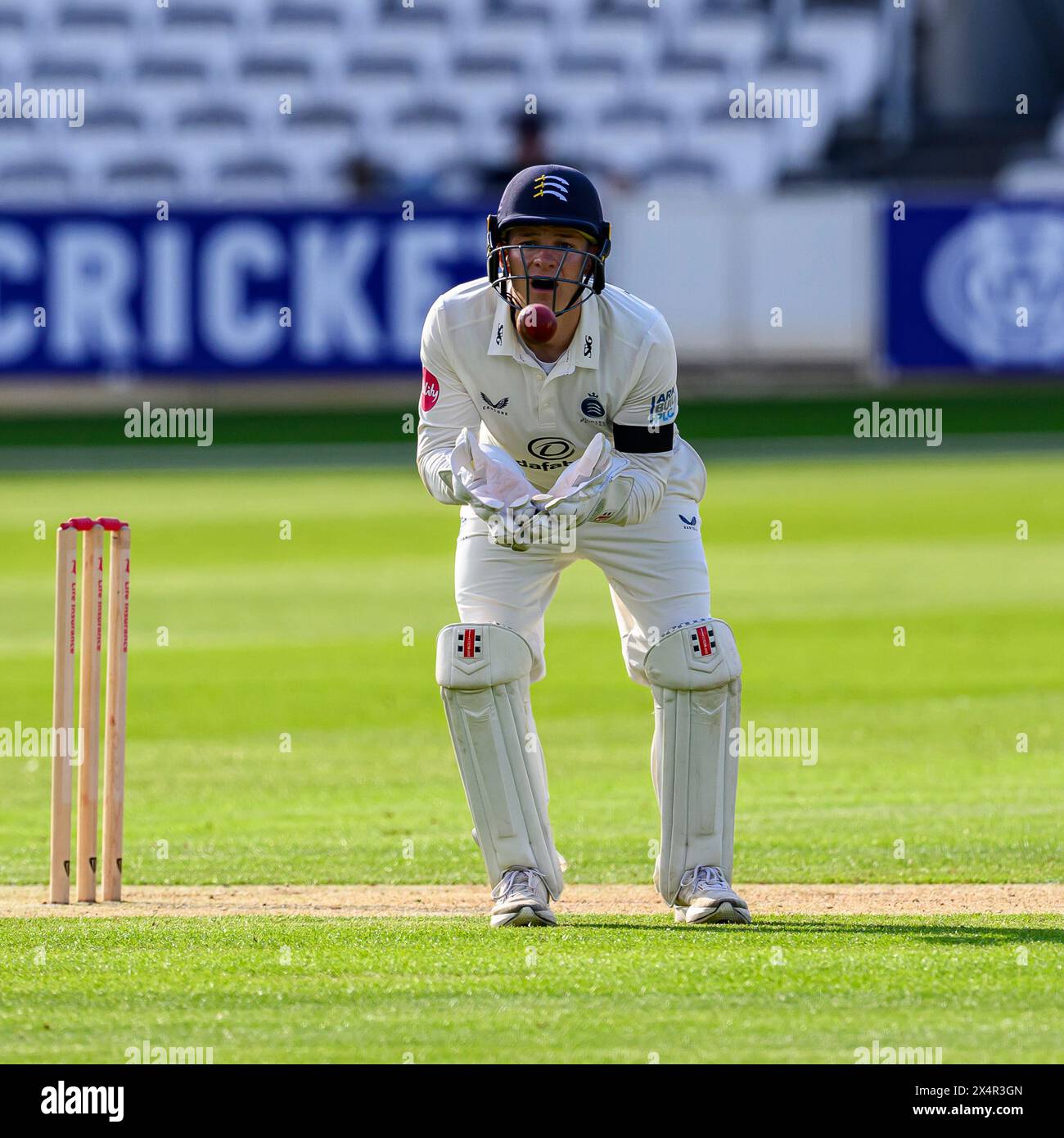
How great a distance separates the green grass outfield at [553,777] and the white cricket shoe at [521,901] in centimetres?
8

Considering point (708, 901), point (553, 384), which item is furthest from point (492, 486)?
point (708, 901)

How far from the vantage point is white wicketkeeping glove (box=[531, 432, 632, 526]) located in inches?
205

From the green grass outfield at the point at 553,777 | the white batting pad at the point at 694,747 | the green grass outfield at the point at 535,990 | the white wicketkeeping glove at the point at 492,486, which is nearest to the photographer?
the green grass outfield at the point at 535,990

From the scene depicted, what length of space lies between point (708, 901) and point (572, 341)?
152cm

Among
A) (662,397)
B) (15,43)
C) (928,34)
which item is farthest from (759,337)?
(662,397)

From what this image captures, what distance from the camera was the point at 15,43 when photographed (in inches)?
1139

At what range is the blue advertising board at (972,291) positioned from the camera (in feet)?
76.3

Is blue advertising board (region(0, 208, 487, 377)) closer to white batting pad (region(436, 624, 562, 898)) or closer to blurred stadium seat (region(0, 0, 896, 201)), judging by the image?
blurred stadium seat (region(0, 0, 896, 201))

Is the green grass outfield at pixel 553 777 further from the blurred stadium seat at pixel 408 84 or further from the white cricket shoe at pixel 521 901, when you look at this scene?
the blurred stadium seat at pixel 408 84

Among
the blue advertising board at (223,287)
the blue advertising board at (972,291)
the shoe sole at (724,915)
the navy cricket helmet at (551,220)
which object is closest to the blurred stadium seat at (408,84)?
the blue advertising board at (223,287)

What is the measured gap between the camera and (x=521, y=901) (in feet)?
17.5

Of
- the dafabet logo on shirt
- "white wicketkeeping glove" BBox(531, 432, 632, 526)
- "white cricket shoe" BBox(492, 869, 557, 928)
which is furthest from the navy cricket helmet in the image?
"white cricket shoe" BBox(492, 869, 557, 928)

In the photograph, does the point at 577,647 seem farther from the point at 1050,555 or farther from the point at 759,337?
the point at 759,337

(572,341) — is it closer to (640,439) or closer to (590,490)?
(640,439)
